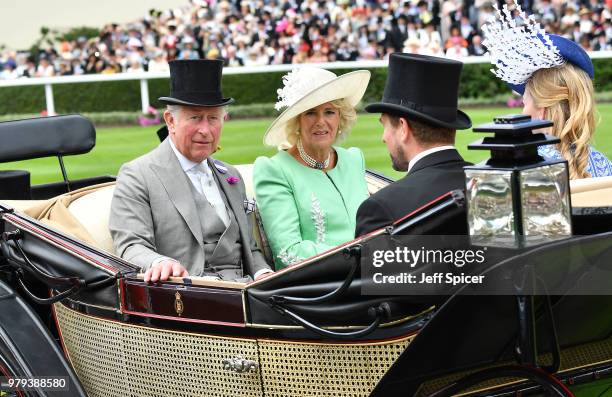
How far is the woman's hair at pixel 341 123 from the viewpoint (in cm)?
426

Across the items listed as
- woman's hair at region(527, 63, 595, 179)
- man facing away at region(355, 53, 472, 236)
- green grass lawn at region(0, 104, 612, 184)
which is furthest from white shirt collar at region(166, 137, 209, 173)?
green grass lawn at region(0, 104, 612, 184)

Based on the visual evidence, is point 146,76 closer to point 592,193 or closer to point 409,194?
point 409,194

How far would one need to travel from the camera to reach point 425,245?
8.07ft

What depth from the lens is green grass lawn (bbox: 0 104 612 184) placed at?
36.4 feet

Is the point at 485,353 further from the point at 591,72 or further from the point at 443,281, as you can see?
the point at 591,72

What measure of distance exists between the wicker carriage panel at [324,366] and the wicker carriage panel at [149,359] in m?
0.06

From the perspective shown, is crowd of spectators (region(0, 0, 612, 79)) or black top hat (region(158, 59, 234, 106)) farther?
crowd of spectators (region(0, 0, 612, 79))

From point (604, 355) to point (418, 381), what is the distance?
68 centimetres

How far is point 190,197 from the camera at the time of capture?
3863 mm

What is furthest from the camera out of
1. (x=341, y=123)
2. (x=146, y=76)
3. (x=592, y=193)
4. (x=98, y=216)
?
(x=146, y=76)

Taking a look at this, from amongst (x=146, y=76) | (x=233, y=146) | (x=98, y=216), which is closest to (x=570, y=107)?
(x=98, y=216)

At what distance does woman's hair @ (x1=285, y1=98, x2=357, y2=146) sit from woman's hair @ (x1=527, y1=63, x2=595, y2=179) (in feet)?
2.95

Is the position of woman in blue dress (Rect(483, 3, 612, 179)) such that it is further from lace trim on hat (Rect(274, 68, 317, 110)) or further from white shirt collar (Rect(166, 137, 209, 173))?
white shirt collar (Rect(166, 137, 209, 173))

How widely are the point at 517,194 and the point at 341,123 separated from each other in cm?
223
